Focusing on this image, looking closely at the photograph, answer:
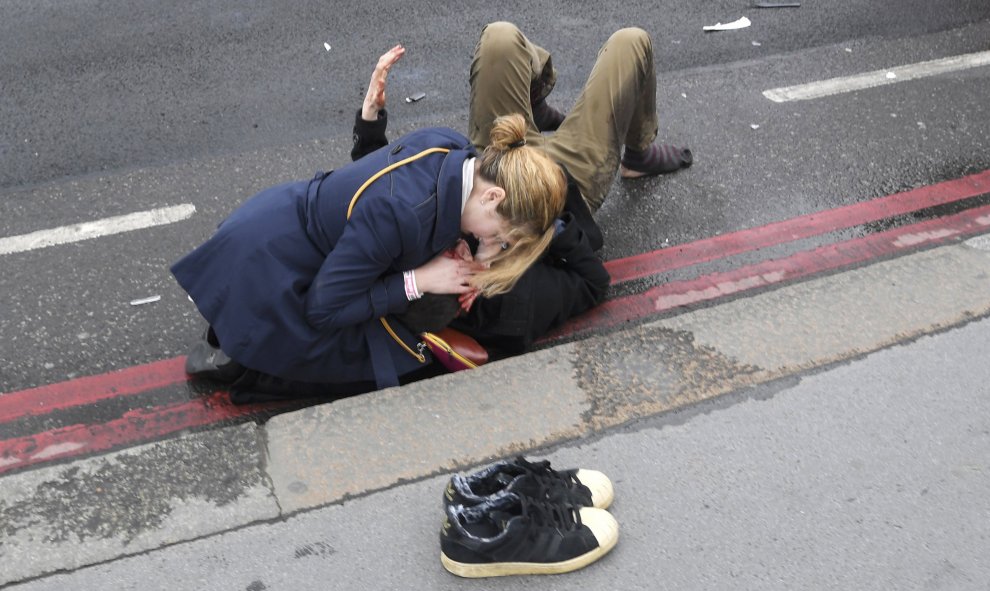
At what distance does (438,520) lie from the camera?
271 centimetres

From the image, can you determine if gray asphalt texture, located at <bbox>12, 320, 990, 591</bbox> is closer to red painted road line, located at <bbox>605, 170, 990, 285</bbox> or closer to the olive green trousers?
red painted road line, located at <bbox>605, 170, 990, 285</bbox>

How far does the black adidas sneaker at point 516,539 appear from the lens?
2.52m

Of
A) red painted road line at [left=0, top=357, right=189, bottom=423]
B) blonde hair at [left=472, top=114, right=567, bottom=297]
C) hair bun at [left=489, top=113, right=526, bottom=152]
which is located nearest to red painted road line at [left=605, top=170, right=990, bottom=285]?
blonde hair at [left=472, top=114, right=567, bottom=297]

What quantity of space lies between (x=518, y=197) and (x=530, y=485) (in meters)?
0.87

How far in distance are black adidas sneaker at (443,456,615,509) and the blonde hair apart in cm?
65

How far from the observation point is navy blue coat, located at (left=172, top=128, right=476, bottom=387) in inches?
116

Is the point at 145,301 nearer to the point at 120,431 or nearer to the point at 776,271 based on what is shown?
the point at 120,431

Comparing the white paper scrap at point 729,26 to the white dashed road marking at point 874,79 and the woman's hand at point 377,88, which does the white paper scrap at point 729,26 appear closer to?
the white dashed road marking at point 874,79

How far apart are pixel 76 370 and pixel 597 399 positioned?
1.87 meters

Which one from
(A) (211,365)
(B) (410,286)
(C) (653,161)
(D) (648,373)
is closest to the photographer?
(B) (410,286)

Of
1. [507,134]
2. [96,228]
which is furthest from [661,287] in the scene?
[96,228]

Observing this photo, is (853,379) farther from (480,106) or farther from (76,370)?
(76,370)

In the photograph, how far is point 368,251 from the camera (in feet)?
9.66

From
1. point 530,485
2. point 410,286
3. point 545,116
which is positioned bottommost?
point 530,485
